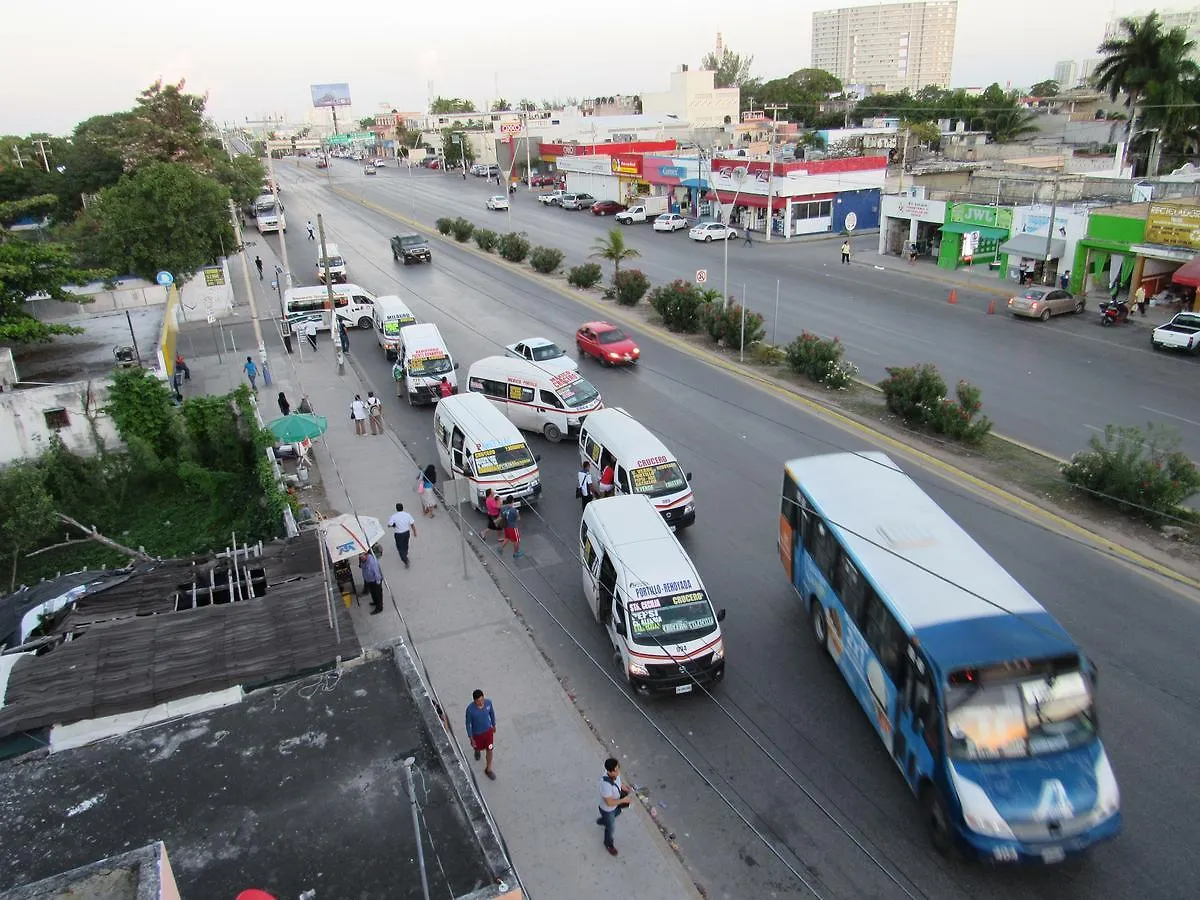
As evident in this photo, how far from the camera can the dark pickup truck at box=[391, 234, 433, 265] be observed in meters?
48.4

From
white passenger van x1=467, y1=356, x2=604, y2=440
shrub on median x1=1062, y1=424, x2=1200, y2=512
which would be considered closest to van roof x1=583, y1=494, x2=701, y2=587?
white passenger van x1=467, y1=356, x2=604, y2=440

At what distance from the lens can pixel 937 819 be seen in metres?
8.95

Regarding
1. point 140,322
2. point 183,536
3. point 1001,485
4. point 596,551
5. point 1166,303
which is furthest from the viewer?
point 1166,303

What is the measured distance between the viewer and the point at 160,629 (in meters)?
10.7

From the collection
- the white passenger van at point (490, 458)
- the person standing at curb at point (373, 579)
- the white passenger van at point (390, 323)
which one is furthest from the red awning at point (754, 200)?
the person standing at curb at point (373, 579)

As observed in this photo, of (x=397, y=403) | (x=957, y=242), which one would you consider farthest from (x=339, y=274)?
(x=957, y=242)

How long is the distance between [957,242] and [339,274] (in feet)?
106

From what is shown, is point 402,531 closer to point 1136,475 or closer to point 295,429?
point 295,429

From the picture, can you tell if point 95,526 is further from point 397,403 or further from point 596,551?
point 596,551

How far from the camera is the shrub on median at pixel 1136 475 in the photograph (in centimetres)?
1603

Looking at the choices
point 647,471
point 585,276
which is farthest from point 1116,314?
point 647,471

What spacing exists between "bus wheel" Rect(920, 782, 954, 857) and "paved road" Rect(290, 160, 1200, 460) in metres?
13.6

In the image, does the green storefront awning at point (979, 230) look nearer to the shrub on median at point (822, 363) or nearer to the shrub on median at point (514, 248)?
the shrub on median at point (822, 363)

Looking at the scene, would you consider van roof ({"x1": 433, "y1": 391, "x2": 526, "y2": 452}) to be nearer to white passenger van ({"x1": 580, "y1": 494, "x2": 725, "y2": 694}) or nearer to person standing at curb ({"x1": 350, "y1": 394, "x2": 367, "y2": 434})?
person standing at curb ({"x1": 350, "y1": 394, "x2": 367, "y2": 434})
